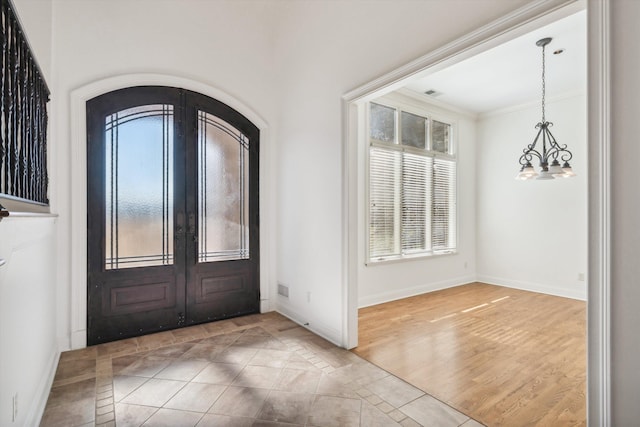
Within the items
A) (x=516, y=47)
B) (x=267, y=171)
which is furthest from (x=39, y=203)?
(x=516, y=47)

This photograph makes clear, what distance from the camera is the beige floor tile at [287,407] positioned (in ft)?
6.89

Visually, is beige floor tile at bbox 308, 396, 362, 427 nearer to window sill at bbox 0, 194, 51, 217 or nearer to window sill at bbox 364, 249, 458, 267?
window sill at bbox 0, 194, 51, 217

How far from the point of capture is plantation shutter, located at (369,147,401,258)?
194 inches

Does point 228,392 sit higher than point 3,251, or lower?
lower

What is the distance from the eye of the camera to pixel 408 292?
207 inches

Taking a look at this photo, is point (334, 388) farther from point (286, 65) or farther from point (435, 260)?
point (435, 260)

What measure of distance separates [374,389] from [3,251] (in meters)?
2.36

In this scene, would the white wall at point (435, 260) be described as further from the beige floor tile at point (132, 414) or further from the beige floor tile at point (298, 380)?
the beige floor tile at point (132, 414)

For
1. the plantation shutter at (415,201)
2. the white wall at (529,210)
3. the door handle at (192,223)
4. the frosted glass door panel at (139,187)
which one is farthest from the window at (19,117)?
the white wall at (529,210)

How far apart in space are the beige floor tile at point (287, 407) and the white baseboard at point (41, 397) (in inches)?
51.9

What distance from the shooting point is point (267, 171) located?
438cm

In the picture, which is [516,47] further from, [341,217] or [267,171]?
[267,171]

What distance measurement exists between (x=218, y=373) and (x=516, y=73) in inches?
205

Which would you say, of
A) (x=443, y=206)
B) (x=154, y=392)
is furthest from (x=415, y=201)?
(x=154, y=392)
